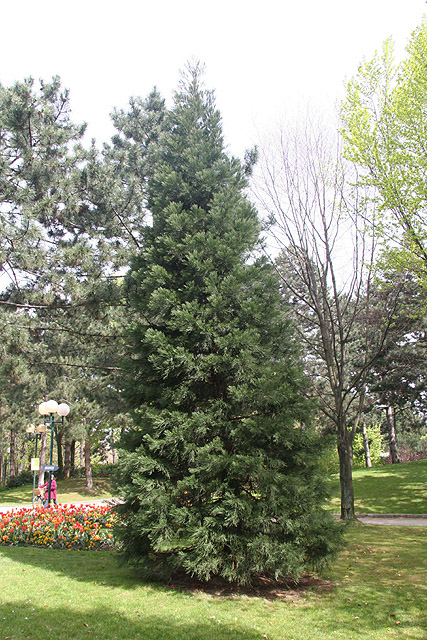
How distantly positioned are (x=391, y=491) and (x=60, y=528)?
13.5 m

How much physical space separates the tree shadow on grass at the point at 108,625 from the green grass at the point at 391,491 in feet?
34.2

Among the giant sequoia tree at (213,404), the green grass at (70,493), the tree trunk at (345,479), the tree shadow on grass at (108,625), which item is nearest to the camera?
the tree shadow on grass at (108,625)

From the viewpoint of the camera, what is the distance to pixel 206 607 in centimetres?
471

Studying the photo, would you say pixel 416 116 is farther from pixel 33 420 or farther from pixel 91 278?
pixel 33 420

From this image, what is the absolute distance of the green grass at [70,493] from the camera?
2355 centimetres

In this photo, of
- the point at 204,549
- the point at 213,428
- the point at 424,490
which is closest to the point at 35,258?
the point at 213,428

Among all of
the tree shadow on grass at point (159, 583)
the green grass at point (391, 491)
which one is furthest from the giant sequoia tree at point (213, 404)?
the green grass at point (391, 491)

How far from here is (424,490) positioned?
1678 cm

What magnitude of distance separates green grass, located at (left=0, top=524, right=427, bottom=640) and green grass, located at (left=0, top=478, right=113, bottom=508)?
61.2 feet

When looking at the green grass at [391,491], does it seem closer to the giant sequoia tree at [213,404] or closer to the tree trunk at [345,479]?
the tree trunk at [345,479]

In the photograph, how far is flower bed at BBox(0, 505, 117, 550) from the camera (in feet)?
27.7

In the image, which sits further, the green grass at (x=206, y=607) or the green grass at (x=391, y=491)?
the green grass at (x=391, y=491)

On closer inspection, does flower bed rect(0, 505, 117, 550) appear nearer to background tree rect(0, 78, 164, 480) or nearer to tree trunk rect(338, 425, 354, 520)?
background tree rect(0, 78, 164, 480)

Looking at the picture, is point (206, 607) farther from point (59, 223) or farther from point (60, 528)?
point (59, 223)
